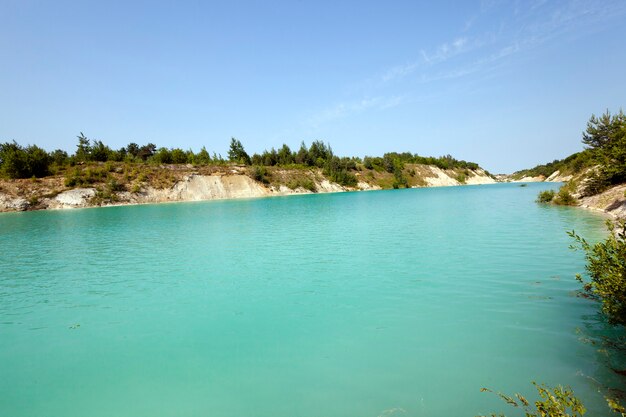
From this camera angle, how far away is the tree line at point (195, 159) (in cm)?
6919

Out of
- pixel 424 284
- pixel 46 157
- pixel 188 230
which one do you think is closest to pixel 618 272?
pixel 424 284

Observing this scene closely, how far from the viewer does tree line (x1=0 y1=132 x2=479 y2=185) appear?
69188mm

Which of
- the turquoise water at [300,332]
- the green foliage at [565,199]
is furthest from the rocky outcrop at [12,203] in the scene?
the green foliage at [565,199]

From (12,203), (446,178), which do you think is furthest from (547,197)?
(446,178)

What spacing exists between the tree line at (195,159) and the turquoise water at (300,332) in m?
68.8

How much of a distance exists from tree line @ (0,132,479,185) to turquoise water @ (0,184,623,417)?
68794 mm

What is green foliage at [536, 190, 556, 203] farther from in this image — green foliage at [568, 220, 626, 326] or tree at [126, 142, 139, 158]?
tree at [126, 142, 139, 158]

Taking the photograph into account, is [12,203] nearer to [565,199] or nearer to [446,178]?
[565,199]

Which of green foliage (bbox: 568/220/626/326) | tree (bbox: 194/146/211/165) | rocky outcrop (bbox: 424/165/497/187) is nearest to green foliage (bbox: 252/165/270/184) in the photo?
tree (bbox: 194/146/211/165)

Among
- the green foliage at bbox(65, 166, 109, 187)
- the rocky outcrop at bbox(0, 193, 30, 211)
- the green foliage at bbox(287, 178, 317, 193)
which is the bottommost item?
the rocky outcrop at bbox(0, 193, 30, 211)

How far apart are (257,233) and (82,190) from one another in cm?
6034

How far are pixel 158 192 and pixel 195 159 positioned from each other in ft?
97.1

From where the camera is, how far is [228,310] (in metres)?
10.1

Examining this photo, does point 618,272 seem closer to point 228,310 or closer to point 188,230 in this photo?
point 228,310
